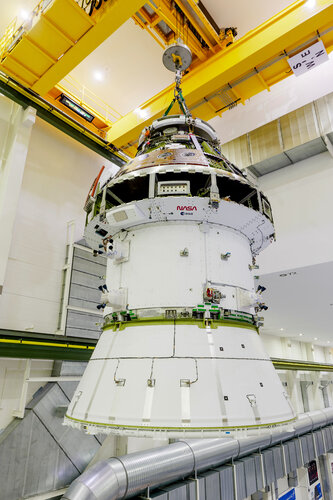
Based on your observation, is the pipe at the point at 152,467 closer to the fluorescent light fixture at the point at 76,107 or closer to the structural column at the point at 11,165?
the structural column at the point at 11,165

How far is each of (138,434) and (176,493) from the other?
19.1 feet

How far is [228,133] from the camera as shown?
9797 millimetres

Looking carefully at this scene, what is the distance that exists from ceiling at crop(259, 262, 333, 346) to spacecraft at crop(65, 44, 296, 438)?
Answer: 4.17 meters

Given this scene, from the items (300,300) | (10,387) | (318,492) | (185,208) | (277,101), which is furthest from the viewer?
(318,492)

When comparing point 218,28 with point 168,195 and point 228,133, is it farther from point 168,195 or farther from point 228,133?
point 168,195

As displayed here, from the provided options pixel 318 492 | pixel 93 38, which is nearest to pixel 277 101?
pixel 93 38

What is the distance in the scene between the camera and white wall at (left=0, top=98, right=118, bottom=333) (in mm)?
6676

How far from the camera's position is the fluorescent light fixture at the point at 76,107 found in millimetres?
8281

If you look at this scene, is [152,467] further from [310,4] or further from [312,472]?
[310,4]

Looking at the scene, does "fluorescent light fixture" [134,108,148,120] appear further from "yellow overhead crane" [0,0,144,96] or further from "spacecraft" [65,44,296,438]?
"spacecraft" [65,44,296,438]

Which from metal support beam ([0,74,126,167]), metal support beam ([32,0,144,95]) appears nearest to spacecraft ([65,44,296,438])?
metal support beam ([32,0,144,95])

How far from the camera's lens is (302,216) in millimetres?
8188

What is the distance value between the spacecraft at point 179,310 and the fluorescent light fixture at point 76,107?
513 cm

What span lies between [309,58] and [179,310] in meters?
6.46
